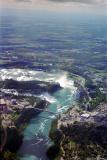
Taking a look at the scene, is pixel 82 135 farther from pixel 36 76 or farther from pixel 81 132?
pixel 36 76

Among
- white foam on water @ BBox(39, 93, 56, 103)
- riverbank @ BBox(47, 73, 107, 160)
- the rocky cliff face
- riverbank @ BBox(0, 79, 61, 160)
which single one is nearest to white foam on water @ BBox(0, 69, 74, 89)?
riverbank @ BBox(0, 79, 61, 160)

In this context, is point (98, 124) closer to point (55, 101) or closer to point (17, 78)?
point (55, 101)

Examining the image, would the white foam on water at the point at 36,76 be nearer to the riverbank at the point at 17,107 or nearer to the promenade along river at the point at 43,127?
the promenade along river at the point at 43,127

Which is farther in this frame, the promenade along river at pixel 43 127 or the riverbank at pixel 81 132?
the promenade along river at pixel 43 127

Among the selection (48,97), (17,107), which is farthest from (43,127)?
(48,97)

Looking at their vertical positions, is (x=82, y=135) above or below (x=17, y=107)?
above

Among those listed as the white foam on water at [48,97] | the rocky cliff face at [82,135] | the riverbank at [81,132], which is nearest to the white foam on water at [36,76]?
the white foam on water at [48,97]
